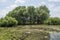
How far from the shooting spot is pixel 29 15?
9788 centimetres

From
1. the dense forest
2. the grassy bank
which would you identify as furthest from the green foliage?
the grassy bank

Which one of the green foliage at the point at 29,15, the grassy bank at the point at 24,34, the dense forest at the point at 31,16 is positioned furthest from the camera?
the green foliage at the point at 29,15

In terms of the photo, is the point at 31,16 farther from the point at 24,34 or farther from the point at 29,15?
the point at 24,34

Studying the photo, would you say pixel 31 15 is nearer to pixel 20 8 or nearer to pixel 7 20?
pixel 20 8

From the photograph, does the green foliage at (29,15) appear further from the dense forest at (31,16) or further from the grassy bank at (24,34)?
the grassy bank at (24,34)

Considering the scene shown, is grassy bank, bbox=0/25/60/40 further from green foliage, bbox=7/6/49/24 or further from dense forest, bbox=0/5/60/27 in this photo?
green foliage, bbox=7/6/49/24

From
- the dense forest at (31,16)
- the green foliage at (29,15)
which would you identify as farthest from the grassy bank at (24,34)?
the green foliage at (29,15)

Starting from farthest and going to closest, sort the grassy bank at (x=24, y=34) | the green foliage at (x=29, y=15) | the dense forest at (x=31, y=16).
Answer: the green foliage at (x=29, y=15)
the dense forest at (x=31, y=16)
the grassy bank at (x=24, y=34)

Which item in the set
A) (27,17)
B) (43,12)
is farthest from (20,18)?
(43,12)

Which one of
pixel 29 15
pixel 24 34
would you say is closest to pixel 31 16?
pixel 29 15

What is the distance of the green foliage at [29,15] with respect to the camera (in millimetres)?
95750

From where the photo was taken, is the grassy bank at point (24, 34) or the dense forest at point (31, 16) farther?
the dense forest at point (31, 16)

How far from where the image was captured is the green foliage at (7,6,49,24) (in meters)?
95.8

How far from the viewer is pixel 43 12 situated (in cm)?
9981
